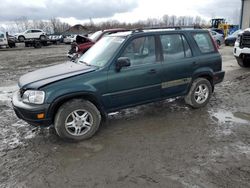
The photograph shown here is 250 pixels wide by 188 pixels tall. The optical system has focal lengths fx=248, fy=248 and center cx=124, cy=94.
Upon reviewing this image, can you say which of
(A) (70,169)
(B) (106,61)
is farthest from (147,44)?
(A) (70,169)

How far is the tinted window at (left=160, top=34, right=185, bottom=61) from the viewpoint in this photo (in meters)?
4.84

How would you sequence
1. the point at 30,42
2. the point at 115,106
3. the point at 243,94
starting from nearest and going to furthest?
1. the point at 115,106
2. the point at 243,94
3. the point at 30,42

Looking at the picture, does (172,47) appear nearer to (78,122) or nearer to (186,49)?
(186,49)

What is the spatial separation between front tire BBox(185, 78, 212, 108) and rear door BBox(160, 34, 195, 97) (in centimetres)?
21

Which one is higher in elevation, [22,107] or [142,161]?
[22,107]

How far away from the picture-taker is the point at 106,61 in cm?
432

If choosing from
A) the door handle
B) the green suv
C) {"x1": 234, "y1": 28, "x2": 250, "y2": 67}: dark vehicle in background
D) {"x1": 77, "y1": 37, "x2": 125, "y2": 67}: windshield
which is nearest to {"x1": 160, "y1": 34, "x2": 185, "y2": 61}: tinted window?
the green suv

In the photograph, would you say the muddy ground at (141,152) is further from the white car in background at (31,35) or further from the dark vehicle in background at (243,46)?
the white car in background at (31,35)

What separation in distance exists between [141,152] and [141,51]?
1892 mm

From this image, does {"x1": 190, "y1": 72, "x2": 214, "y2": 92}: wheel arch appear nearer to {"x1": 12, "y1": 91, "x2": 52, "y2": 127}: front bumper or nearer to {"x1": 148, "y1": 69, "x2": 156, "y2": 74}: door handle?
{"x1": 148, "y1": 69, "x2": 156, "y2": 74}: door handle

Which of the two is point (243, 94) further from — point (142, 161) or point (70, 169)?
point (70, 169)

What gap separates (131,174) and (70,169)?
33.0 inches

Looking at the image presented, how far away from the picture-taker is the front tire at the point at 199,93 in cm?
539

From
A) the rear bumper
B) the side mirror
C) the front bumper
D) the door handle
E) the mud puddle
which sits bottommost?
A: the mud puddle
